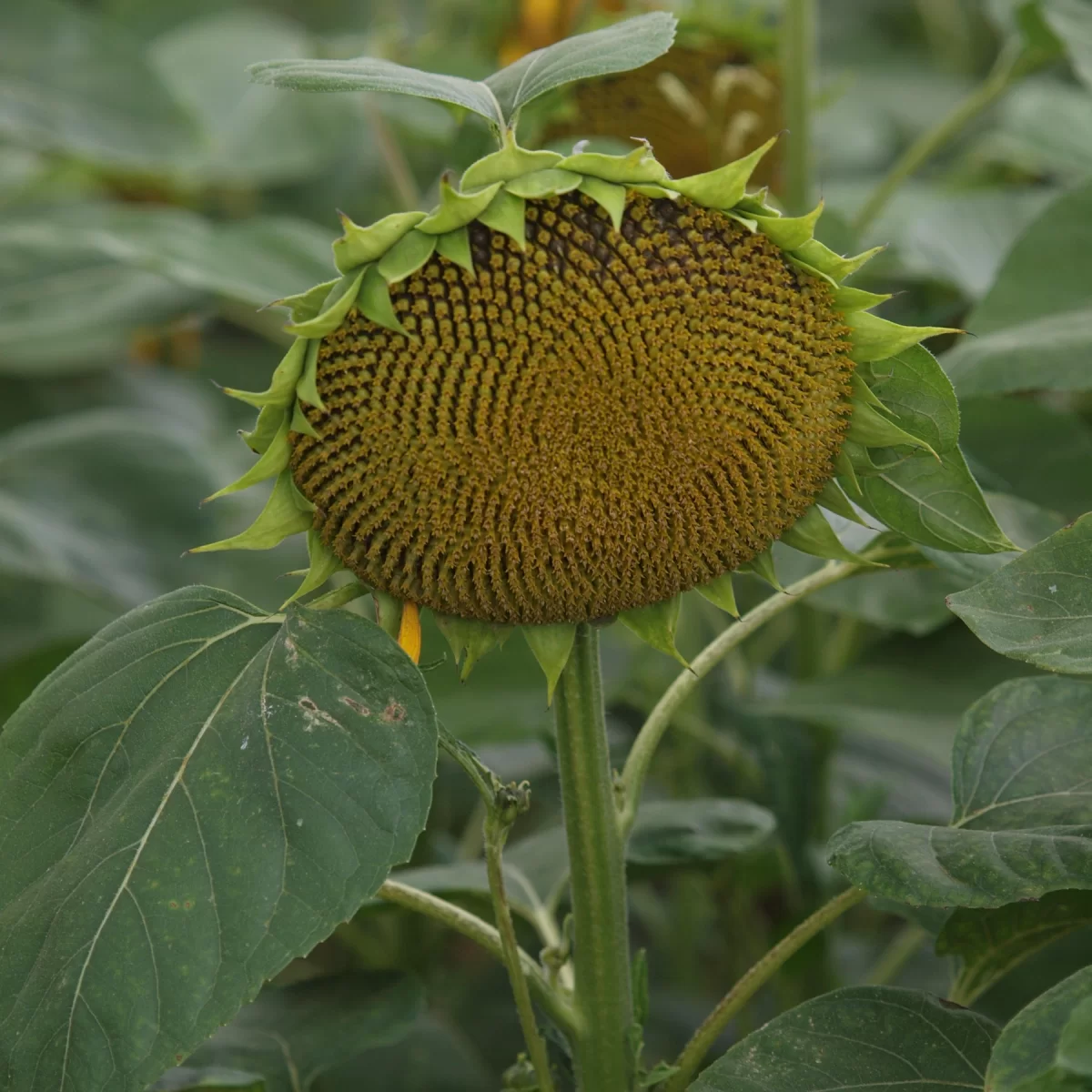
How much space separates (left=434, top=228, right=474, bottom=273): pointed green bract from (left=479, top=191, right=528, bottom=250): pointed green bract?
0.03ft

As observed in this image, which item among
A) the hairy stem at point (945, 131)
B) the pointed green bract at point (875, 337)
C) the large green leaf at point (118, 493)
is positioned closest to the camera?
the pointed green bract at point (875, 337)

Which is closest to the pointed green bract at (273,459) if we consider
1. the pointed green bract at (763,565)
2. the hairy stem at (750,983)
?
the pointed green bract at (763,565)

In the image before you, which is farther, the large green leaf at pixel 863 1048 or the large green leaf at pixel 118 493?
the large green leaf at pixel 118 493

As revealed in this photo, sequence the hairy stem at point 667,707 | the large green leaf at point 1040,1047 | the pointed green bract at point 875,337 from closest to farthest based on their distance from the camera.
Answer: the large green leaf at point 1040,1047, the pointed green bract at point 875,337, the hairy stem at point 667,707

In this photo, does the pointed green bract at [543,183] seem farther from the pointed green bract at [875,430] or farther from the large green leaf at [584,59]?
the pointed green bract at [875,430]

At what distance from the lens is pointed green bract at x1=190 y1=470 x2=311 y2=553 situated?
59 cm

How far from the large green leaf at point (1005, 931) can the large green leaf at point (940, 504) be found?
6.7 inches

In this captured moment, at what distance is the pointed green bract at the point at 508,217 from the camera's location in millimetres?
534

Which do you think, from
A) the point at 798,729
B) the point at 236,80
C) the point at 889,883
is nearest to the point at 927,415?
the point at 889,883

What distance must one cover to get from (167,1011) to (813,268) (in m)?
0.37

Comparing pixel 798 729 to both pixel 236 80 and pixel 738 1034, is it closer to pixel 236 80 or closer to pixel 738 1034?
pixel 738 1034

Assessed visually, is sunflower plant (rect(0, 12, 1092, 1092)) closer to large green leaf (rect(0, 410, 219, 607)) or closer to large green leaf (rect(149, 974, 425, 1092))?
large green leaf (rect(149, 974, 425, 1092))

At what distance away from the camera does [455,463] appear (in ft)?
1.86

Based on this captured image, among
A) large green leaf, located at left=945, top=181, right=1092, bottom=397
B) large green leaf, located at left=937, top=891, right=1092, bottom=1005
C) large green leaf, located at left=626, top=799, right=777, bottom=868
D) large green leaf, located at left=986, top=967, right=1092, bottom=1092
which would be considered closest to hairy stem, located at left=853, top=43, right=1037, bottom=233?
large green leaf, located at left=945, top=181, right=1092, bottom=397
